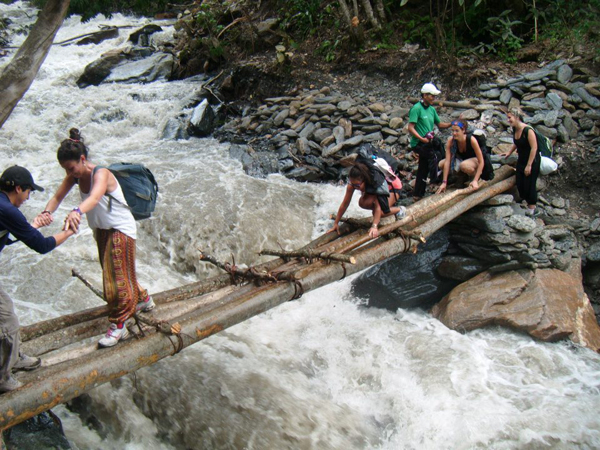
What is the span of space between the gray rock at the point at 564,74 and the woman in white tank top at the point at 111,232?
25.8 feet

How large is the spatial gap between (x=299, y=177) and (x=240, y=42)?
240 inches

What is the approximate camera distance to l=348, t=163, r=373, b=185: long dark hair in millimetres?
4625

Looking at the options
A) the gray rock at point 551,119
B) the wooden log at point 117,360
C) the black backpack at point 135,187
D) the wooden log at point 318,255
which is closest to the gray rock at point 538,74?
the gray rock at point 551,119

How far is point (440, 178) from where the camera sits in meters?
6.12

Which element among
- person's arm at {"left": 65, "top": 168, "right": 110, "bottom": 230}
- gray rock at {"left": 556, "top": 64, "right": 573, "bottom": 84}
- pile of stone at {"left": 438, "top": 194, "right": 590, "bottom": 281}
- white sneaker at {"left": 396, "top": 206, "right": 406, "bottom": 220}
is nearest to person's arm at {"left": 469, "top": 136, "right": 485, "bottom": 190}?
pile of stone at {"left": 438, "top": 194, "right": 590, "bottom": 281}

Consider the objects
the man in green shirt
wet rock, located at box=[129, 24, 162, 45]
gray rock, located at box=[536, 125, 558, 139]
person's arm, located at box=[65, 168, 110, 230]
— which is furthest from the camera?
wet rock, located at box=[129, 24, 162, 45]

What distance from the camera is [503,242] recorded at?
5.51 metres

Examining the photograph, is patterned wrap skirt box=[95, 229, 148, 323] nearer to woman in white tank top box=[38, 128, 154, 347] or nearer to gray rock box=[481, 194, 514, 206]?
woman in white tank top box=[38, 128, 154, 347]

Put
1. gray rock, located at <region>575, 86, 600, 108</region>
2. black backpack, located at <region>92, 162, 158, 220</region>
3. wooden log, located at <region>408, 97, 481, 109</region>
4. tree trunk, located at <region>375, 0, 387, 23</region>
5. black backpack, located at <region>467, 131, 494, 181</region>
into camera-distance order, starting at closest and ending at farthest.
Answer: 1. black backpack, located at <region>92, 162, 158, 220</region>
2. black backpack, located at <region>467, 131, 494, 181</region>
3. gray rock, located at <region>575, 86, 600, 108</region>
4. wooden log, located at <region>408, 97, 481, 109</region>
5. tree trunk, located at <region>375, 0, 387, 23</region>

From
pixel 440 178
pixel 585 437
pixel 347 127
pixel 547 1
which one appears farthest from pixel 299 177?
pixel 547 1

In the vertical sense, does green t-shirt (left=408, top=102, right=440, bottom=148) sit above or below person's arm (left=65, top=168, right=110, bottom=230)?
below

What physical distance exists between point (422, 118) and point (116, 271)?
436 cm

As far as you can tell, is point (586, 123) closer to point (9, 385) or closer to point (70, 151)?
point (70, 151)

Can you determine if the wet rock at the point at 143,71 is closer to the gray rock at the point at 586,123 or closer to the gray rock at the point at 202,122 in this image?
the gray rock at the point at 202,122
